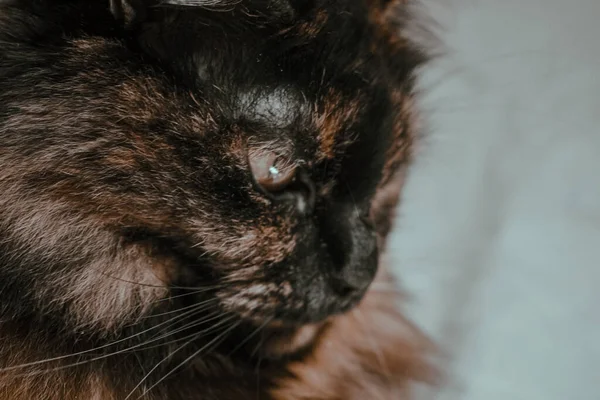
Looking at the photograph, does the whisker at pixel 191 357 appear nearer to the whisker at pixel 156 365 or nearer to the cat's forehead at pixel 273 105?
the whisker at pixel 156 365

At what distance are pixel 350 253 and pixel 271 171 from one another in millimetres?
148

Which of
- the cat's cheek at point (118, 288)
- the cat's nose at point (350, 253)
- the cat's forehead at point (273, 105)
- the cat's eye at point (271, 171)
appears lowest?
the cat's cheek at point (118, 288)

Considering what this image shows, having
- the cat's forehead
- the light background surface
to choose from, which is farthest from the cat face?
the light background surface

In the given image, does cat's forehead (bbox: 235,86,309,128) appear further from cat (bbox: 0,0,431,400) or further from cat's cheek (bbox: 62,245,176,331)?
cat's cheek (bbox: 62,245,176,331)

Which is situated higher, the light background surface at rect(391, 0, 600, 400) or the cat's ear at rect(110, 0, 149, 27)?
the cat's ear at rect(110, 0, 149, 27)

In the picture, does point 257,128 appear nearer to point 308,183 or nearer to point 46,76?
point 308,183

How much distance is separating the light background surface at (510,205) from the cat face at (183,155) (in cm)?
36

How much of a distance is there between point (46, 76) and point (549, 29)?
33.5 inches

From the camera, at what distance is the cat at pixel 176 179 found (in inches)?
27.5

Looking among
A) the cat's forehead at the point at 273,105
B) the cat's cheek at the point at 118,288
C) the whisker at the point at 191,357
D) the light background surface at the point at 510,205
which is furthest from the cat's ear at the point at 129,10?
the light background surface at the point at 510,205

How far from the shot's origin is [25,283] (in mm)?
731

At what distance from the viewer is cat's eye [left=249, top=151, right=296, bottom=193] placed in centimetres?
73

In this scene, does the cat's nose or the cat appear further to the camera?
the cat's nose

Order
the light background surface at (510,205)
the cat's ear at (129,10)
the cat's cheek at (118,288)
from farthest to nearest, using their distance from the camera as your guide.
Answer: the light background surface at (510,205)
the cat's cheek at (118,288)
the cat's ear at (129,10)
